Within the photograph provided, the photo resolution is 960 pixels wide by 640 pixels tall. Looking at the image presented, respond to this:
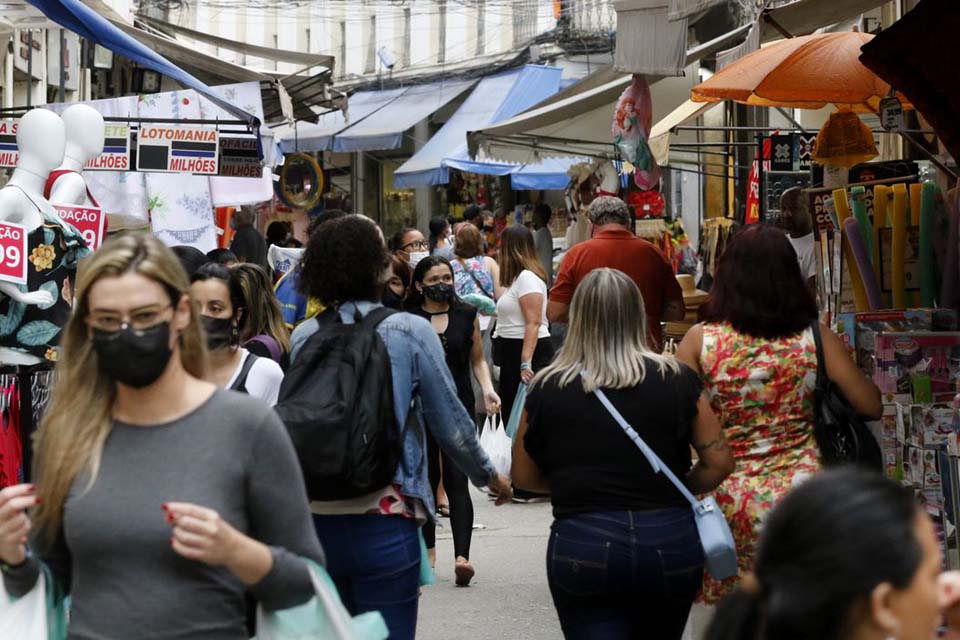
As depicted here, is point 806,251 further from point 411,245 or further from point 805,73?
point 411,245

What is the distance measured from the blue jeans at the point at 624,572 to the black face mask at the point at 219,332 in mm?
1444

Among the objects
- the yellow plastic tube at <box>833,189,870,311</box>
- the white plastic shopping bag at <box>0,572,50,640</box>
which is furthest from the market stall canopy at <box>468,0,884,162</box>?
the white plastic shopping bag at <box>0,572,50,640</box>

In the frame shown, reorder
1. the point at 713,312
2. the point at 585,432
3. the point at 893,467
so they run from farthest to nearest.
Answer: the point at 893,467 < the point at 713,312 < the point at 585,432

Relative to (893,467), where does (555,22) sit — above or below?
above

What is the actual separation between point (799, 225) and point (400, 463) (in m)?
5.99

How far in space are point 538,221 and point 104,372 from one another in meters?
15.2

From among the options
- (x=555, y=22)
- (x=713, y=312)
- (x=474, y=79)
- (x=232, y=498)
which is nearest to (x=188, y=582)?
(x=232, y=498)

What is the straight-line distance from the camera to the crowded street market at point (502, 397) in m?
3.22

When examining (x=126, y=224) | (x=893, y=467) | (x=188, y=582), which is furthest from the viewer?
(x=126, y=224)

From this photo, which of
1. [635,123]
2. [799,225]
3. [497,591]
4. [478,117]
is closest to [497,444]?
[497,591]

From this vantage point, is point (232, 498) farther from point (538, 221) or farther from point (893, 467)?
point (538, 221)

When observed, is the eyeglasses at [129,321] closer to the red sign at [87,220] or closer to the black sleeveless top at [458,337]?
the red sign at [87,220]

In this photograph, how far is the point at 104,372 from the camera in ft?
11.0

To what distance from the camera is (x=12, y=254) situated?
24.1ft
